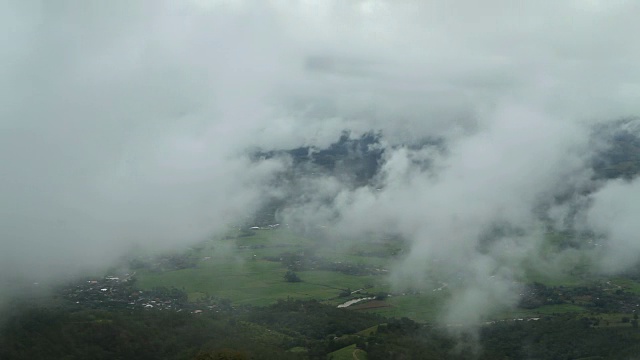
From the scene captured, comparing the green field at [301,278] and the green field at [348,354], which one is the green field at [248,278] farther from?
the green field at [348,354]

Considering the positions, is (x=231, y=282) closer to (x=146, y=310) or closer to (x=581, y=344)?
(x=146, y=310)

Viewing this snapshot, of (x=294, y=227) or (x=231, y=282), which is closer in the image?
(x=231, y=282)

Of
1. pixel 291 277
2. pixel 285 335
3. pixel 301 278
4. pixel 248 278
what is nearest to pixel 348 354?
pixel 285 335

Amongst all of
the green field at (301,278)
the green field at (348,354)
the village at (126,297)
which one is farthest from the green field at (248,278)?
the green field at (348,354)

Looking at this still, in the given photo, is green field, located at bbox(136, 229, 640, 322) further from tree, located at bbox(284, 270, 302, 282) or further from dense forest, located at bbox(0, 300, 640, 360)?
dense forest, located at bbox(0, 300, 640, 360)

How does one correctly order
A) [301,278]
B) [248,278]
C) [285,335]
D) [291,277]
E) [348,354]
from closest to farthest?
1. [348,354]
2. [285,335]
3. [248,278]
4. [291,277]
5. [301,278]

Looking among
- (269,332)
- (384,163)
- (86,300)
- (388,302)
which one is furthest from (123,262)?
(384,163)

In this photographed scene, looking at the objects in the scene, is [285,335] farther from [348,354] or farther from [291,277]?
[291,277]

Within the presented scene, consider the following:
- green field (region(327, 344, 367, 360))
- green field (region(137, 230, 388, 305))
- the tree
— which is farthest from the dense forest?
the tree

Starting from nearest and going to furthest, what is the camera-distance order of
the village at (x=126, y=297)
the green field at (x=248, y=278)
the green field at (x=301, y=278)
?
1. the village at (x=126, y=297)
2. the green field at (x=301, y=278)
3. the green field at (x=248, y=278)

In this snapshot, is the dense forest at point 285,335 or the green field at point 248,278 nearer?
the dense forest at point 285,335

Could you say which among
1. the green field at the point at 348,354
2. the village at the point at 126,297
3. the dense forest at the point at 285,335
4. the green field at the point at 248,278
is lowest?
the green field at the point at 348,354
